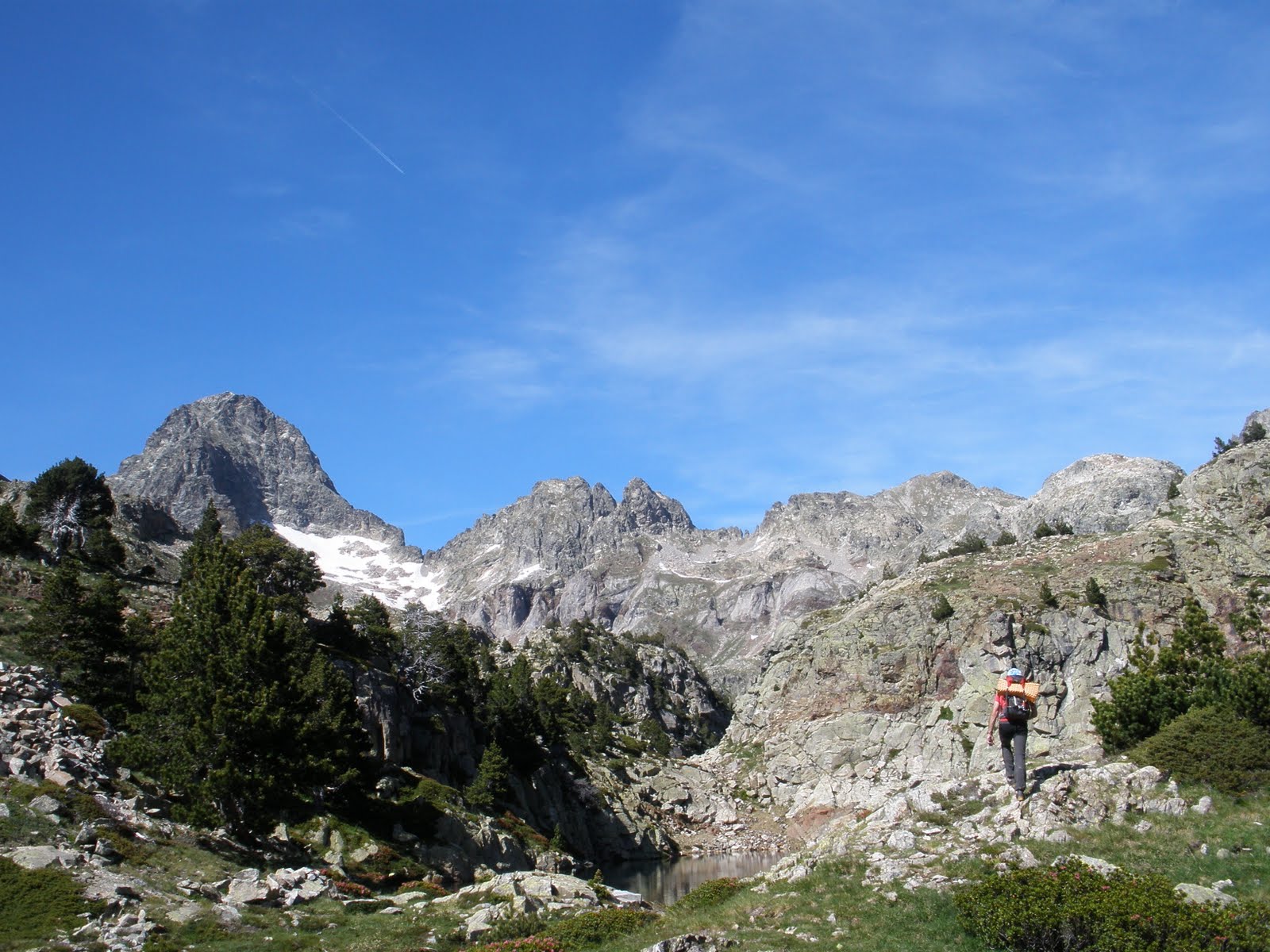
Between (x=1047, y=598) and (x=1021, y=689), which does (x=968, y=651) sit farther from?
(x=1021, y=689)

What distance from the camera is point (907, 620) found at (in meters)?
113

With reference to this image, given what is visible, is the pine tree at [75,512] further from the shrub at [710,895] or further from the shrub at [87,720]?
the shrub at [710,895]

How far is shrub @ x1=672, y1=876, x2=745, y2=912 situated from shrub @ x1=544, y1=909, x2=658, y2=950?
1.68 m

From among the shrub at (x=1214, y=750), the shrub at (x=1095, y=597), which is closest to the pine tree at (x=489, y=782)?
the shrub at (x=1214, y=750)

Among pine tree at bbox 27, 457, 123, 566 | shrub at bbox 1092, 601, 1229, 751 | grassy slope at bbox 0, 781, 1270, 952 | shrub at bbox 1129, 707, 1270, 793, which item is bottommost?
grassy slope at bbox 0, 781, 1270, 952

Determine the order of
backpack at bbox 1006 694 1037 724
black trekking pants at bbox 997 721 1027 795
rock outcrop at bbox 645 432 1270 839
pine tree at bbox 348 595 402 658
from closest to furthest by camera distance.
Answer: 1. backpack at bbox 1006 694 1037 724
2. black trekking pants at bbox 997 721 1027 795
3. pine tree at bbox 348 595 402 658
4. rock outcrop at bbox 645 432 1270 839

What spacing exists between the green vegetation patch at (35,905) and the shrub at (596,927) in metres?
12.7

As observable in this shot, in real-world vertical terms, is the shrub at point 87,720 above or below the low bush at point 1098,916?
above

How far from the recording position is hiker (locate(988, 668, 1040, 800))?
2592 cm

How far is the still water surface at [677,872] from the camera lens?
71.7m

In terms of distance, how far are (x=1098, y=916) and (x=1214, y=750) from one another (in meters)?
12.3

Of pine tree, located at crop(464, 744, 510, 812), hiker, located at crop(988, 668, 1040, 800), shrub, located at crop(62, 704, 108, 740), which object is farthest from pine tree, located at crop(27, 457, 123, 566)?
hiker, located at crop(988, 668, 1040, 800)

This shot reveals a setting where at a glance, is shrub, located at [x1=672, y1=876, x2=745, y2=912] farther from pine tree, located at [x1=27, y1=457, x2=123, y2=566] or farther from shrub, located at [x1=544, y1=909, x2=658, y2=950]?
pine tree, located at [x1=27, y1=457, x2=123, y2=566]

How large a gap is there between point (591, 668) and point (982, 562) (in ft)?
240
